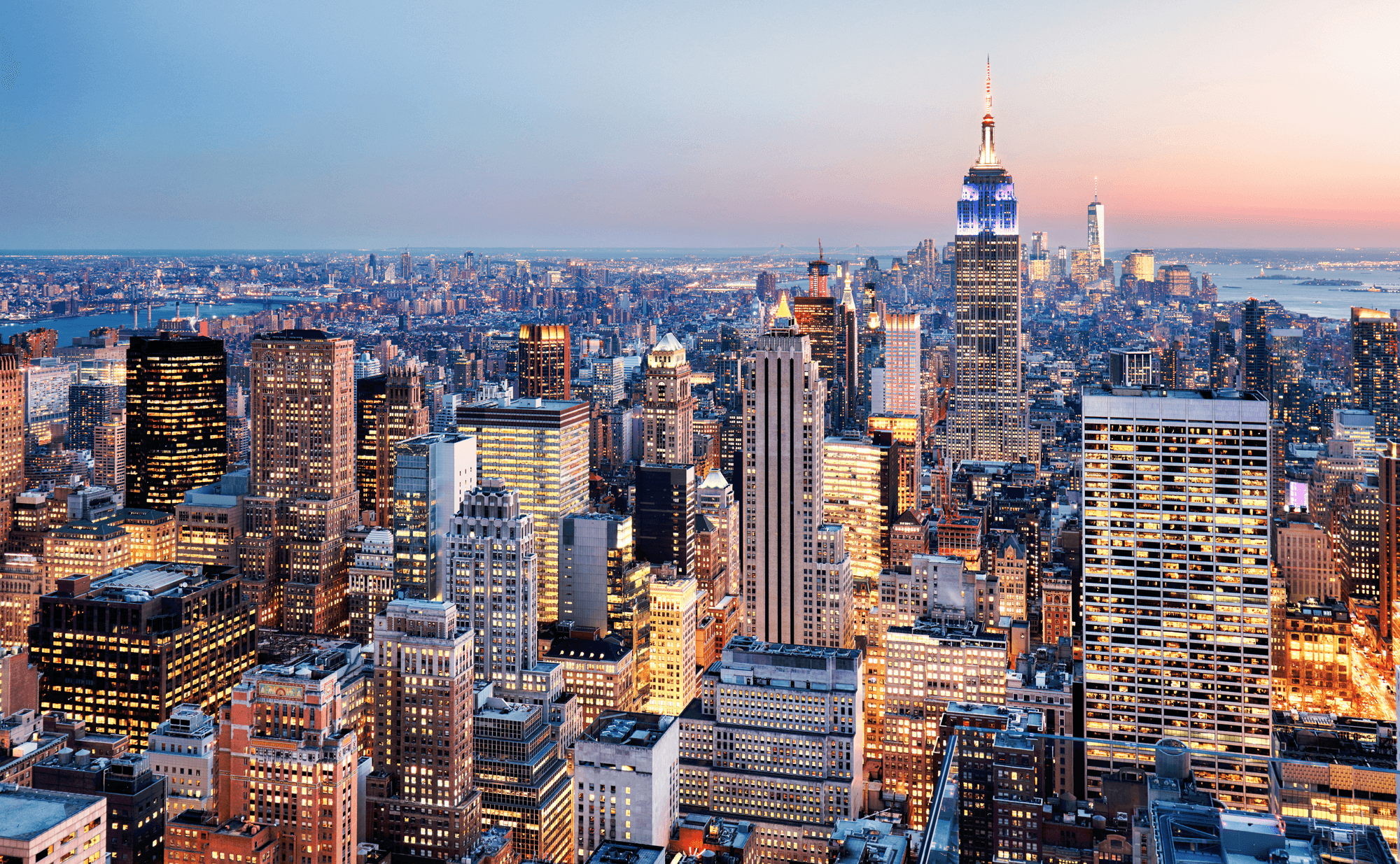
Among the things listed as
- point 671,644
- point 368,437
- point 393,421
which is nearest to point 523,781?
point 671,644

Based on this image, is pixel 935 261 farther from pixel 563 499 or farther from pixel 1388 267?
pixel 1388 267

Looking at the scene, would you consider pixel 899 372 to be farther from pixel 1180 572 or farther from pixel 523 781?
pixel 523 781

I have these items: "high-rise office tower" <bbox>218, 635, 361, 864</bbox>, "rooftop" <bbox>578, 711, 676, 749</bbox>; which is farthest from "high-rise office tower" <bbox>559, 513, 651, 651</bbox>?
"high-rise office tower" <bbox>218, 635, 361, 864</bbox>

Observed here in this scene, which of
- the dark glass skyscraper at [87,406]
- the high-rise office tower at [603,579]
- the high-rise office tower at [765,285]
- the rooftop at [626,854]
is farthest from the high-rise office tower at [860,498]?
the dark glass skyscraper at [87,406]

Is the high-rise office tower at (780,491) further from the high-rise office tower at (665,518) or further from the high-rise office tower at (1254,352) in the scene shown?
the high-rise office tower at (1254,352)

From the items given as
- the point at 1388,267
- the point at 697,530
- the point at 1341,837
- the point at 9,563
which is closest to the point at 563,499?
the point at 697,530

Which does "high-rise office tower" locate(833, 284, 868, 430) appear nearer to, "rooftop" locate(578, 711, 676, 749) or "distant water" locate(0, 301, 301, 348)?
"distant water" locate(0, 301, 301, 348)
